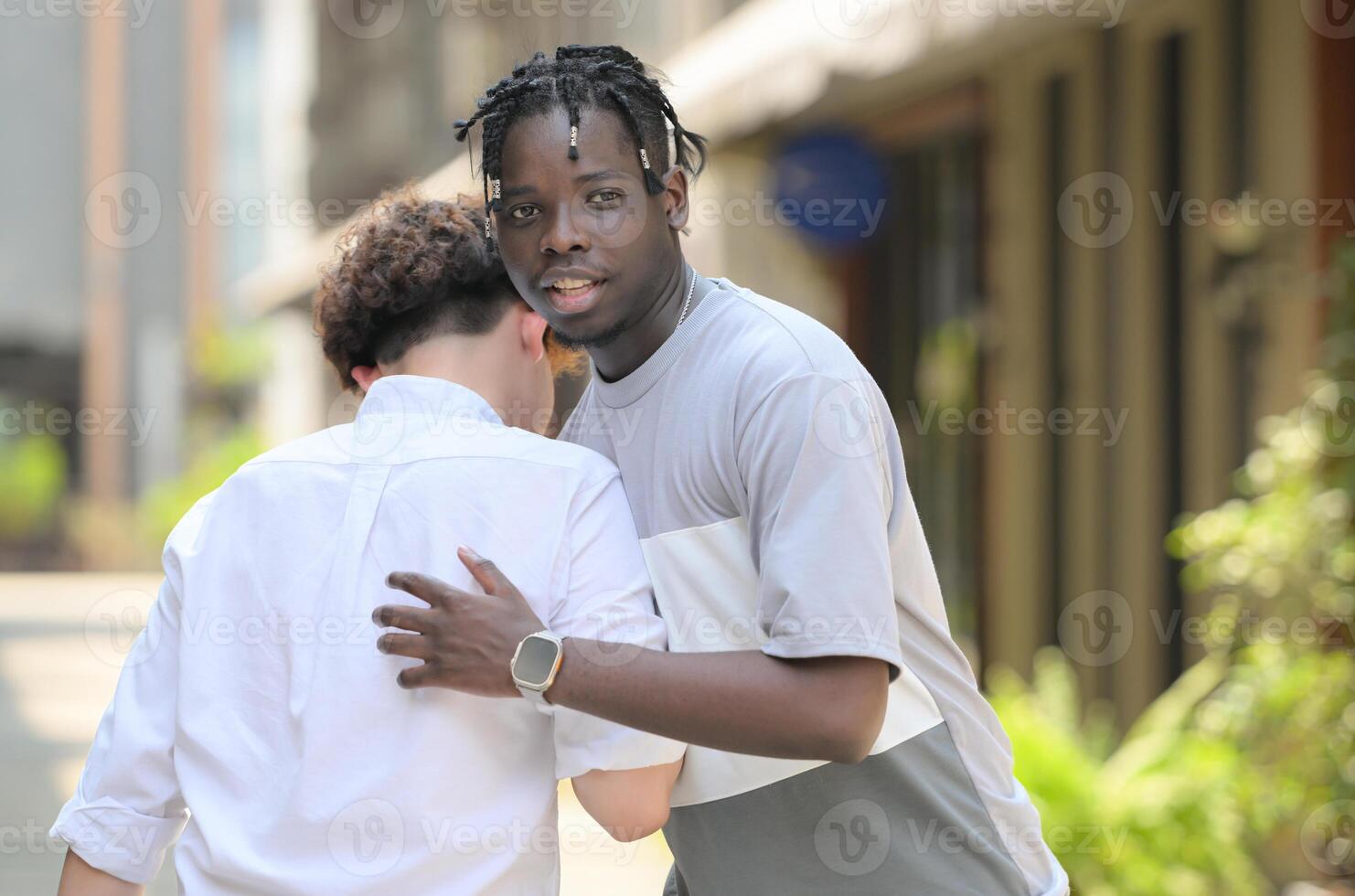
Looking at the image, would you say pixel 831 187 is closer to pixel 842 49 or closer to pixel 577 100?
pixel 842 49

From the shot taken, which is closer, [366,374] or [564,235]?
[564,235]

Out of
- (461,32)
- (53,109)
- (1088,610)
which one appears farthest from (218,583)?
(53,109)

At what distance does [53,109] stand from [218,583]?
97.3ft

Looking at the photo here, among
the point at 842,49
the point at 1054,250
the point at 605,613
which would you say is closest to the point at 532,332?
the point at 605,613

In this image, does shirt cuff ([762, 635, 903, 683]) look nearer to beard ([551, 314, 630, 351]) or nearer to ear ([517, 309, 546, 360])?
beard ([551, 314, 630, 351])

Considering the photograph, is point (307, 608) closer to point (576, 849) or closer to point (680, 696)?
point (680, 696)

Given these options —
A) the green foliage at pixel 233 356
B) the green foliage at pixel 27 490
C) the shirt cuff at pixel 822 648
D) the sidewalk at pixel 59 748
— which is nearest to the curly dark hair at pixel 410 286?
the shirt cuff at pixel 822 648

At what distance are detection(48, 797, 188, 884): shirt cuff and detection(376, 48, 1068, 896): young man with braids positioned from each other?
491 mm

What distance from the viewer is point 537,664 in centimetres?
170

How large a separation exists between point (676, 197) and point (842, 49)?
9.76ft

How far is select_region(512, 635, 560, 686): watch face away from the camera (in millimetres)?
1698

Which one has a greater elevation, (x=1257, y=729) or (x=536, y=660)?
(x=536, y=660)

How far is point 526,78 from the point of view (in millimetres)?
1956

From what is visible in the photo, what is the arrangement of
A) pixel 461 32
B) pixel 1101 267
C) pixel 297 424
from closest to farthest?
pixel 1101 267, pixel 461 32, pixel 297 424
